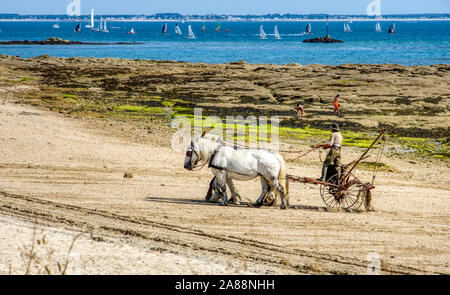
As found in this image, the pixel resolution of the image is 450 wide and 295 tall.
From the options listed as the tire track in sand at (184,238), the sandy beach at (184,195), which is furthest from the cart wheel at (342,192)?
the tire track in sand at (184,238)

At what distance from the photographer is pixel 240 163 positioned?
1493 cm

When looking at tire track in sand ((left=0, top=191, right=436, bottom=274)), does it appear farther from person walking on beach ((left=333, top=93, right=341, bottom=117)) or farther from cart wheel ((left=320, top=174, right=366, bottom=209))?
person walking on beach ((left=333, top=93, right=341, bottom=117))

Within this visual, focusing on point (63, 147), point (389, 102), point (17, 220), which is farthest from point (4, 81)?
point (17, 220)

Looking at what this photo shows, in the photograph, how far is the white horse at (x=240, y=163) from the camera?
14.9 meters

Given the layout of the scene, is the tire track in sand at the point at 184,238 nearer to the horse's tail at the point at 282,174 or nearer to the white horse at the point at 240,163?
the white horse at the point at 240,163

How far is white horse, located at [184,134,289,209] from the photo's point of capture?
48.9 ft

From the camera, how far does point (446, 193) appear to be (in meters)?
18.7

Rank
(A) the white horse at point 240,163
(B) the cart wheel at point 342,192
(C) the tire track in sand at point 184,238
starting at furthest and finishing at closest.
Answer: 1. (B) the cart wheel at point 342,192
2. (A) the white horse at point 240,163
3. (C) the tire track in sand at point 184,238

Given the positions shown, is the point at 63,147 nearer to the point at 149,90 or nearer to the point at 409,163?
the point at 409,163

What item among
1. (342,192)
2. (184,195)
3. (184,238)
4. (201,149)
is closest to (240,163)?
(201,149)

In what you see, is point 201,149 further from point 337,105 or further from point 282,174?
A: point 337,105

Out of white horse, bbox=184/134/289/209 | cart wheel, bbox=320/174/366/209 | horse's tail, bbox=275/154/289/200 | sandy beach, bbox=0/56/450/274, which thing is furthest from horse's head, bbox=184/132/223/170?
cart wheel, bbox=320/174/366/209

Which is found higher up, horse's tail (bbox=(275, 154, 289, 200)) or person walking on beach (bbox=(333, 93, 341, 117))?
person walking on beach (bbox=(333, 93, 341, 117))

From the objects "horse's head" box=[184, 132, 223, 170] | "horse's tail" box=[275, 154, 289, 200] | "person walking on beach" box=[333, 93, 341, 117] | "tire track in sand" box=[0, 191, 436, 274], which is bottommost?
"tire track in sand" box=[0, 191, 436, 274]
